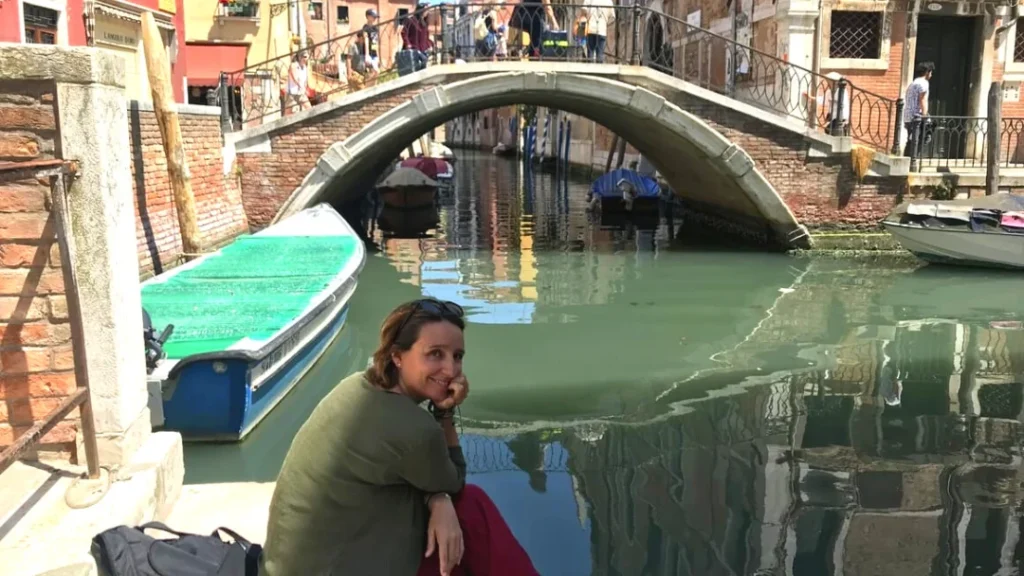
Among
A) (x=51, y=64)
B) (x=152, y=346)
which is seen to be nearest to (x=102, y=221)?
(x=51, y=64)

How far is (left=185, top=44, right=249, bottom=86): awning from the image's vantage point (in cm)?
1650

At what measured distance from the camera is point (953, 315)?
7500 mm

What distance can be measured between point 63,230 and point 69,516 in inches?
28.3

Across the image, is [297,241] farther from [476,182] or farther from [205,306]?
[476,182]

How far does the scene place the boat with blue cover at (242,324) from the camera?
4141 millimetres

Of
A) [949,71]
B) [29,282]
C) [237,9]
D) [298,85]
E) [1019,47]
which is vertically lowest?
[29,282]

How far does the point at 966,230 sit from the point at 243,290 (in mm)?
7010

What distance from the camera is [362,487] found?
5.16 feet

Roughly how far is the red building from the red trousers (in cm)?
748

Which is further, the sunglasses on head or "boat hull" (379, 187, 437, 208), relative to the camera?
"boat hull" (379, 187, 437, 208)

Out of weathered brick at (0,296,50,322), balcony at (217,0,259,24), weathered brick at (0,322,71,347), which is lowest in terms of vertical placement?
weathered brick at (0,322,71,347)

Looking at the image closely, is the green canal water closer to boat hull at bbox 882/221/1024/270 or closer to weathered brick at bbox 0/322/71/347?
boat hull at bbox 882/221/1024/270

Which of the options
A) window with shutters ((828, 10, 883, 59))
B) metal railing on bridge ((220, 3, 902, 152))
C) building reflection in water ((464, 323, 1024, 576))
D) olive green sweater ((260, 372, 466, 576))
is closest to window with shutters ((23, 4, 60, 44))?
metal railing on bridge ((220, 3, 902, 152))

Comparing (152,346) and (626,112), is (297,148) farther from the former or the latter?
(152,346)
